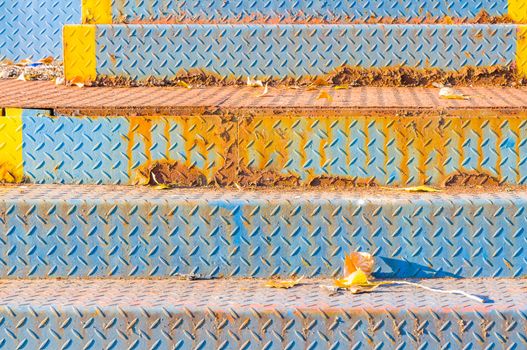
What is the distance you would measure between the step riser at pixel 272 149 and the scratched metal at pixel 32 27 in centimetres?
140

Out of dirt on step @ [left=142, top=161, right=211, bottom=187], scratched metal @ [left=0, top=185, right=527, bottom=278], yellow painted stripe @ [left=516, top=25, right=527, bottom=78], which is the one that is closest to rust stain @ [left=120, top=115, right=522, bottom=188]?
dirt on step @ [left=142, top=161, right=211, bottom=187]

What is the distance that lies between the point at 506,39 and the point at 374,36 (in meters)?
0.52

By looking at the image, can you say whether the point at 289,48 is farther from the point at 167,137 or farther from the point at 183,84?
the point at 167,137

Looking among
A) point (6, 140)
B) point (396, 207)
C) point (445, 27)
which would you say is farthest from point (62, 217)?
point (445, 27)

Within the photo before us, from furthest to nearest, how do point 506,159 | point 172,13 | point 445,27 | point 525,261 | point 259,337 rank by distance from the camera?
point 172,13 < point 445,27 < point 506,159 < point 525,261 < point 259,337

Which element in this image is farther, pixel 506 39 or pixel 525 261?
pixel 506 39

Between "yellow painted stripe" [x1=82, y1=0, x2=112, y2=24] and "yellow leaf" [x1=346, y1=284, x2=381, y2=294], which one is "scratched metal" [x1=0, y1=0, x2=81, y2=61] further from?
"yellow leaf" [x1=346, y1=284, x2=381, y2=294]

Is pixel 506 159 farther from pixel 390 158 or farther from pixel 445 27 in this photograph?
pixel 445 27

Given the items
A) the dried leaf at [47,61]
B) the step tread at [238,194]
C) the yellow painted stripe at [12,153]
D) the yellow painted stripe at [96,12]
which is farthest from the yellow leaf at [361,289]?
the dried leaf at [47,61]

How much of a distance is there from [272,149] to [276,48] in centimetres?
85

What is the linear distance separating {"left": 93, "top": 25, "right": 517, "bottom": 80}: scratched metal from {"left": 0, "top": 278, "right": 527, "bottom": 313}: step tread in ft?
4.10

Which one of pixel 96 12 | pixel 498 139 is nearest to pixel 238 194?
pixel 498 139

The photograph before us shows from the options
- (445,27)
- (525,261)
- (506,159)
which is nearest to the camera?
(525,261)

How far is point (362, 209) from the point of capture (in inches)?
108
